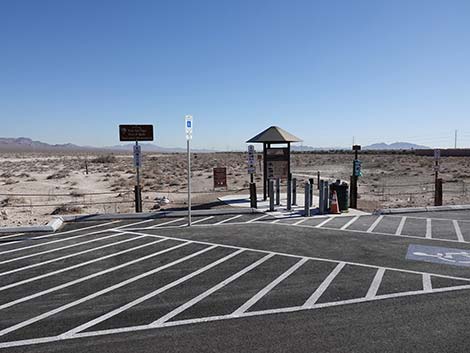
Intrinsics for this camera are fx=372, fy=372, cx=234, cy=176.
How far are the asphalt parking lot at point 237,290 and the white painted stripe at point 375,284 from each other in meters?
0.04

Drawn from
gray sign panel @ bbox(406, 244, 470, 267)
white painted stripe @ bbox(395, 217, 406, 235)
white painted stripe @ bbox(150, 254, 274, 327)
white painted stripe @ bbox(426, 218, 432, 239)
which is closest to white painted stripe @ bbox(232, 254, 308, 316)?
white painted stripe @ bbox(150, 254, 274, 327)

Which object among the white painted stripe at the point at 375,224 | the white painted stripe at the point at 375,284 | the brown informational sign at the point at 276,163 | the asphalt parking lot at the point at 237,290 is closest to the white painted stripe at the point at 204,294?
the asphalt parking lot at the point at 237,290

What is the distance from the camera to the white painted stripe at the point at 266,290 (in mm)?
5406

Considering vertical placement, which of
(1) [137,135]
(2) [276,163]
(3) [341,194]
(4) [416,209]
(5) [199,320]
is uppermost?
(1) [137,135]

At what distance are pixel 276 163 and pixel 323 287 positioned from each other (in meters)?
9.75

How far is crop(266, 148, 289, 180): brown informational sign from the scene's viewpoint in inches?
614

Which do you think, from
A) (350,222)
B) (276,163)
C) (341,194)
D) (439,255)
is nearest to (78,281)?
(439,255)

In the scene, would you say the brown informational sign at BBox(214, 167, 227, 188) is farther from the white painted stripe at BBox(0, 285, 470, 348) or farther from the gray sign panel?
the white painted stripe at BBox(0, 285, 470, 348)

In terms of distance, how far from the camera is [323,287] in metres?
6.23

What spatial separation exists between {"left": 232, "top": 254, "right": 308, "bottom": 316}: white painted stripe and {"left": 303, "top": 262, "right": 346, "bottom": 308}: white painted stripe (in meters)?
0.69

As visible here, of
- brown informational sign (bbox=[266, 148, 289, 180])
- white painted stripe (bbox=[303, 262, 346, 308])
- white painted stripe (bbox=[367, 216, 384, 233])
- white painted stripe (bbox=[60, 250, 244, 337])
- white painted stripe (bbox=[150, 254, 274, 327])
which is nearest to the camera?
white painted stripe (bbox=[60, 250, 244, 337])

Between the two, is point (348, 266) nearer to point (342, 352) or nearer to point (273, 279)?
point (273, 279)

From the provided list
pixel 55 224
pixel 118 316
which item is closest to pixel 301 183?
pixel 55 224

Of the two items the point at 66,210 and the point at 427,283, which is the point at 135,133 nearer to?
the point at 66,210
